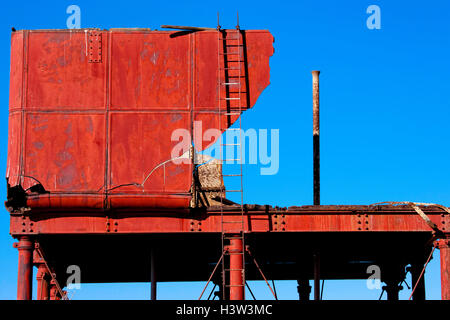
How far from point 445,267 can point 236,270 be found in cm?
560

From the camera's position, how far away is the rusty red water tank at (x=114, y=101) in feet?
79.1

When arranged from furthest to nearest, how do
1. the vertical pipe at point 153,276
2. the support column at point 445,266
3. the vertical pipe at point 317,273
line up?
the vertical pipe at point 317,273 < the vertical pipe at point 153,276 < the support column at point 445,266

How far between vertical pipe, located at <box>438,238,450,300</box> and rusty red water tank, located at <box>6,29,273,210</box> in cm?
653

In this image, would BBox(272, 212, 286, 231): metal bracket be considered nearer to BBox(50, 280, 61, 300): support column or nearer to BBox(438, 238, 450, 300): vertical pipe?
BBox(438, 238, 450, 300): vertical pipe

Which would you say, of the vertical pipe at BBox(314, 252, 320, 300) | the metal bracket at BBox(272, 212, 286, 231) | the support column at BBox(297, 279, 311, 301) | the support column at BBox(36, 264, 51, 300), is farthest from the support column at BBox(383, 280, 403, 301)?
the support column at BBox(36, 264, 51, 300)

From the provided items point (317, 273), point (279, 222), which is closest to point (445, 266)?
point (279, 222)

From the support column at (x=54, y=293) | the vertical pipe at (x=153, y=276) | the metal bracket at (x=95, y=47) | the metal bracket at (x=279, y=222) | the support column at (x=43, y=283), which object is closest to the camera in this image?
the metal bracket at (x=279, y=222)

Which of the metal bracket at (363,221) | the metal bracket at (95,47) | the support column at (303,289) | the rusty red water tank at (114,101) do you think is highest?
the metal bracket at (95,47)

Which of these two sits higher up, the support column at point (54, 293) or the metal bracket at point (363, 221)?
the metal bracket at point (363, 221)

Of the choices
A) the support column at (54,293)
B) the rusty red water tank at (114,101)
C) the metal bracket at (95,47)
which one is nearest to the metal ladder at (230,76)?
the rusty red water tank at (114,101)

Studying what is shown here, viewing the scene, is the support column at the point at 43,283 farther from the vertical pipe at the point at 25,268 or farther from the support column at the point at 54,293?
the vertical pipe at the point at 25,268

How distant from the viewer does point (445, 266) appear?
23.5 m

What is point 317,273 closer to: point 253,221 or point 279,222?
point 279,222
